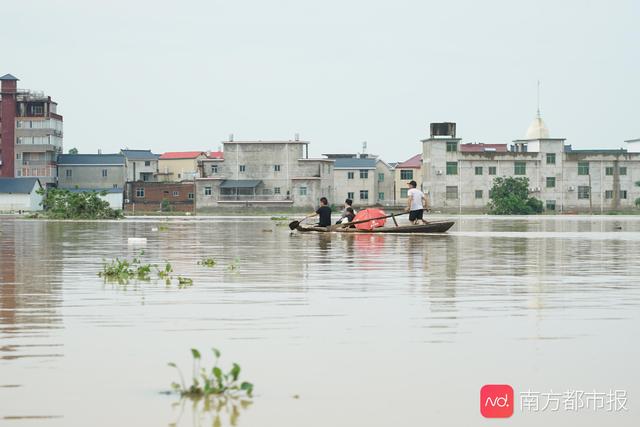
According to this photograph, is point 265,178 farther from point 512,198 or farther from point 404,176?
point 512,198

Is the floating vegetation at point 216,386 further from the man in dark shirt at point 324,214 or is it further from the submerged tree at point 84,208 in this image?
the submerged tree at point 84,208

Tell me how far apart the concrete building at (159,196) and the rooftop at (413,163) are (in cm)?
2411

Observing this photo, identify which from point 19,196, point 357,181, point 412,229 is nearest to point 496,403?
point 412,229

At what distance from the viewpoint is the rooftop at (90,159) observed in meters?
131

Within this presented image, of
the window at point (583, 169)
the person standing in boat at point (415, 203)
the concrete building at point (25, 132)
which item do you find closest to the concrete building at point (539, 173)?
the window at point (583, 169)

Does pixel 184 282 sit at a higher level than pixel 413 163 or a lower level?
lower

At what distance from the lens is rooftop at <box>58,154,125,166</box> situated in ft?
429

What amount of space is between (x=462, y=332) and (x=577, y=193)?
106692mm

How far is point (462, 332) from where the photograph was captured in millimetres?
9805

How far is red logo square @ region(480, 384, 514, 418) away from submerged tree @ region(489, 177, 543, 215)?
100691 mm

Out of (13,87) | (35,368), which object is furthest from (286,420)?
(13,87)

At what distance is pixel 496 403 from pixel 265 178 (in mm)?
108001

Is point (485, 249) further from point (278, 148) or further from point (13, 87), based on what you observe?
point (13, 87)

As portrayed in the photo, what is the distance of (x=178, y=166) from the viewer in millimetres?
140500
